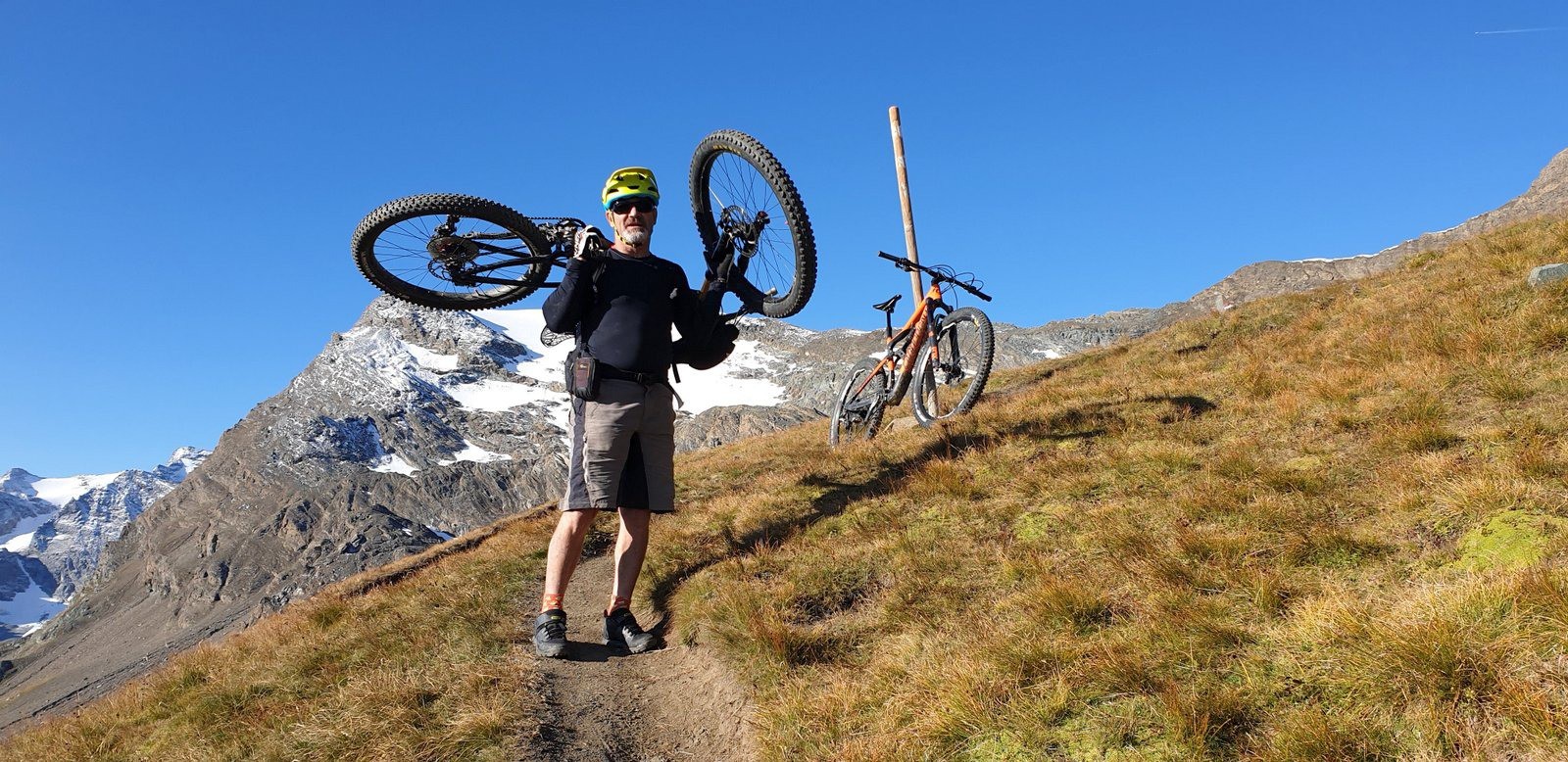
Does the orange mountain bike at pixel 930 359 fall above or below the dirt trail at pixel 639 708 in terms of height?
above

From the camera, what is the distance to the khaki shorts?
6.21 m

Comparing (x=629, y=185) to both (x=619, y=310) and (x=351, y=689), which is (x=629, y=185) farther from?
(x=351, y=689)

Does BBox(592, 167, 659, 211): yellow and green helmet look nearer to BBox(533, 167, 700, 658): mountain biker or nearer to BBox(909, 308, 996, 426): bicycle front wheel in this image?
BBox(533, 167, 700, 658): mountain biker

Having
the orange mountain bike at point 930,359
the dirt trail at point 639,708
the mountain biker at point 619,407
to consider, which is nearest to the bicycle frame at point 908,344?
the orange mountain bike at point 930,359

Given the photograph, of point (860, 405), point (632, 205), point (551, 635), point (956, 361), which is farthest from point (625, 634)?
point (860, 405)

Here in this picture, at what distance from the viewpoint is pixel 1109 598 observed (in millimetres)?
4730

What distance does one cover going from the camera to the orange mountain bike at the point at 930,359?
10766mm

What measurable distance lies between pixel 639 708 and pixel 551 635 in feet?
3.89

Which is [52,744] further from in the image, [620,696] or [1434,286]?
[1434,286]

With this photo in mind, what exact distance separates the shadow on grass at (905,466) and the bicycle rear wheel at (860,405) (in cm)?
176

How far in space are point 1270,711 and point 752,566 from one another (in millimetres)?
4196

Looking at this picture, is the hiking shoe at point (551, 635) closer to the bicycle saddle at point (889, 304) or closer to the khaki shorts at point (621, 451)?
the khaki shorts at point (621, 451)

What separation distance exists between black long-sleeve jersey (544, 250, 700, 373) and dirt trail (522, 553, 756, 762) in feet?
7.55

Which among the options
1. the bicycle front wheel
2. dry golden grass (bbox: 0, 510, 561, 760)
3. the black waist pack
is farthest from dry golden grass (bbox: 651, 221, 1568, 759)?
the black waist pack
